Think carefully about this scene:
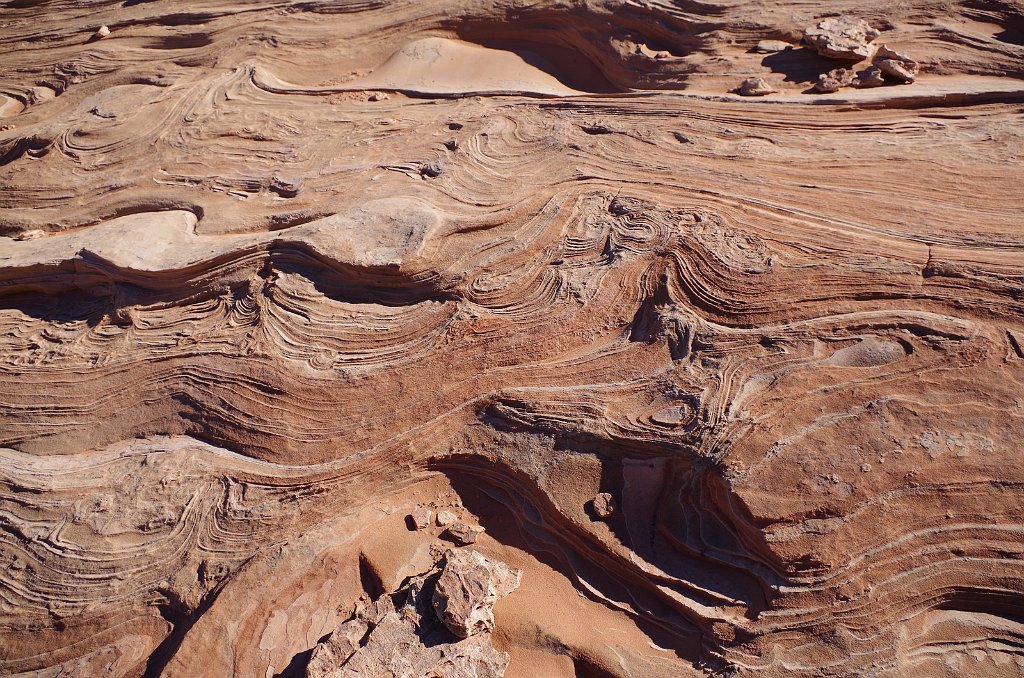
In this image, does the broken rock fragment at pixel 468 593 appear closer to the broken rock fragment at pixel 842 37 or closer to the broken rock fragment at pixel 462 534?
the broken rock fragment at pixel 462 534

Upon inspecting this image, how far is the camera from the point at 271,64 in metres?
10.7

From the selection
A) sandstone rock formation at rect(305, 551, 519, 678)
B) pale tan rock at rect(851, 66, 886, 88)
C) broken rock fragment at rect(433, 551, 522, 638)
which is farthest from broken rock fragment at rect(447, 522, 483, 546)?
pale tan rock at rect(851, 66, 886, 88)

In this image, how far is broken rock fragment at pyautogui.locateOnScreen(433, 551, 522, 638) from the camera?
475 cm

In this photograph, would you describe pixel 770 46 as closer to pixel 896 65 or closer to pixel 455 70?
pixel 896 65

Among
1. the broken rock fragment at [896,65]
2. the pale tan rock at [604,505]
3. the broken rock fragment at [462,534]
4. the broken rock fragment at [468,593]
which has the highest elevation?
the broken rock fragment at [896,65]

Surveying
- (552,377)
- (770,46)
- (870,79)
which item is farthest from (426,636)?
(770,46)

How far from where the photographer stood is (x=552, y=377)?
5930 millimetres

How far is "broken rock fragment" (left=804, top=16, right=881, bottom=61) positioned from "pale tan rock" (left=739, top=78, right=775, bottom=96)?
0.98 metres

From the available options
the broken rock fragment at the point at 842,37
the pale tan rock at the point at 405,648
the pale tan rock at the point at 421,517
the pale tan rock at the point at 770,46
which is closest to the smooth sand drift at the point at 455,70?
the pale tan rock at the point at 770,46

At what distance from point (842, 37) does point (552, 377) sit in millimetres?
6741

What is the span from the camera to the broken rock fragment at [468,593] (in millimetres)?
4752

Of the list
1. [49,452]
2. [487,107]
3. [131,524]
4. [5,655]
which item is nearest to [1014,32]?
[487,107]

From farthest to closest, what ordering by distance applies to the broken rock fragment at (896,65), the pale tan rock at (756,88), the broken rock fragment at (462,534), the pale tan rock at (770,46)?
the pale tan rock at (770,46)
the pale tan rock at (756,88)
the broken rock fragment at (896,65)
the broken rock fragment at (462,534)

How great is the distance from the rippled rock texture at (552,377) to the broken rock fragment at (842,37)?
20 cm
